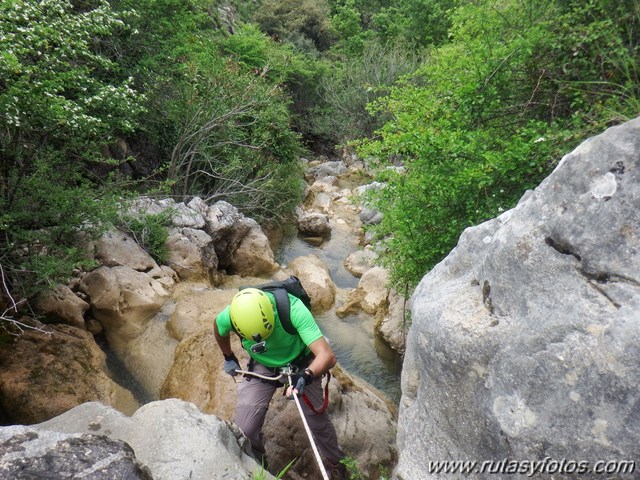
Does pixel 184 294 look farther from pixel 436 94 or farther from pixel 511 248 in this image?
pixel 511 248

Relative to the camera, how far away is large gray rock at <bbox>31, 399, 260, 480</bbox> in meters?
3.08

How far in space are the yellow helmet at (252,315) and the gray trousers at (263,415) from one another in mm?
888

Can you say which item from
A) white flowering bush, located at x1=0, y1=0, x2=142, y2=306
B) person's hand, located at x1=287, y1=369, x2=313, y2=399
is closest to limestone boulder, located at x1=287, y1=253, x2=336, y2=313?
white flowering bush, located at x1=0, y1=0, x2=142, y2=306

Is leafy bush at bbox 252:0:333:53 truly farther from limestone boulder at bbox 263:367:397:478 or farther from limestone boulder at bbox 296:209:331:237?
limestone boulder at bbox 263:367:397:478

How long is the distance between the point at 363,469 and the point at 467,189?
3.87 meters

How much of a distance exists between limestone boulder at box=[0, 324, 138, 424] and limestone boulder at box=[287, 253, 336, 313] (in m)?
4.96

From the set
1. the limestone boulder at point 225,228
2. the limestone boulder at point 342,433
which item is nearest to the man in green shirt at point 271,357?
the limestone boulder at point 342,433

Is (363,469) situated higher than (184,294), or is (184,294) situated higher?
(184,294)

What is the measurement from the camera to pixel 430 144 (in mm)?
5473

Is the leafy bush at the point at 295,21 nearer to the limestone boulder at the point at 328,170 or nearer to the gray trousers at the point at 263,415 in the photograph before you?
the limestone boulder at the point at 328,170

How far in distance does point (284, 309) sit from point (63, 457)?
2.08 metres

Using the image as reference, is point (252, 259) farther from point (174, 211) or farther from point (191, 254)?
point (174, 211)

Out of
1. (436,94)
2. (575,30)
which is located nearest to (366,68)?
(436,94)

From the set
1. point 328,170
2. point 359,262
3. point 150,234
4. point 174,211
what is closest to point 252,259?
point 174,211
